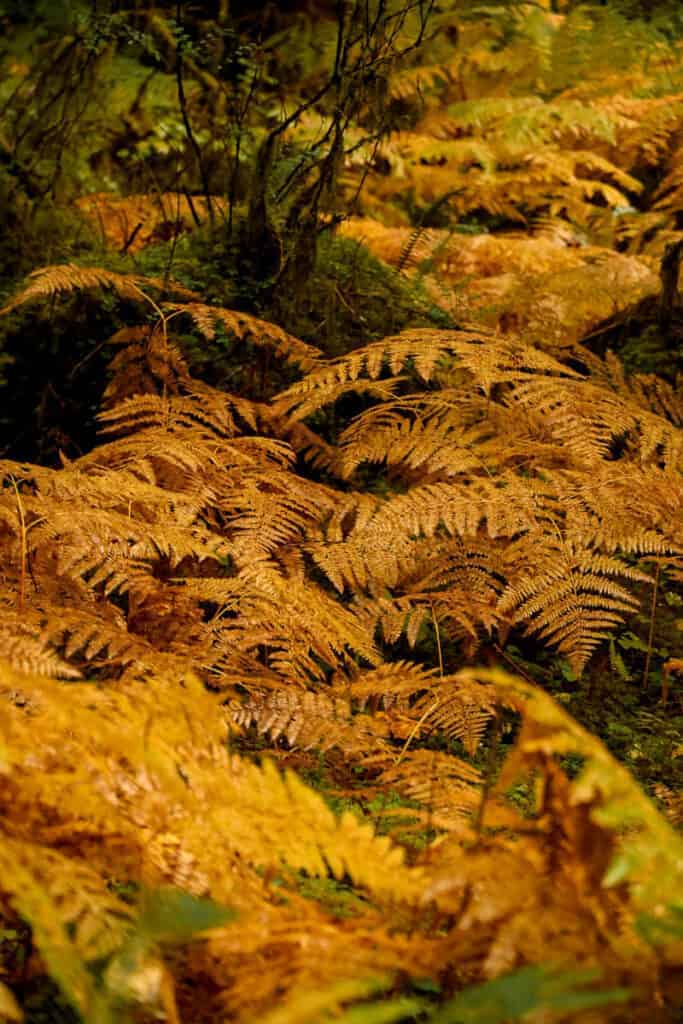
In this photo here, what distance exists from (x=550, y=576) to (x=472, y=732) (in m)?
0.53

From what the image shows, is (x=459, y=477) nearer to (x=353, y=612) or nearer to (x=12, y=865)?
(x=353, y=612)

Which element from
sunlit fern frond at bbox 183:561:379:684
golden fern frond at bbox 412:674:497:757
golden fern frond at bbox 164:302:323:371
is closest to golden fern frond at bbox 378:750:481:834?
golden fern frond at bbox 412:674:497:757

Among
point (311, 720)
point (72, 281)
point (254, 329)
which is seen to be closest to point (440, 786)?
point (311, 720)

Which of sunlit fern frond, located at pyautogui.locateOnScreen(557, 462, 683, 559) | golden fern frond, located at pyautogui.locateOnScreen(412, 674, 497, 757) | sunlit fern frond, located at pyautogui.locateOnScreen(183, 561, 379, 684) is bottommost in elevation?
golden fern frond, located at pyautogui.locateOnScreen(412, 674, 497, 757)

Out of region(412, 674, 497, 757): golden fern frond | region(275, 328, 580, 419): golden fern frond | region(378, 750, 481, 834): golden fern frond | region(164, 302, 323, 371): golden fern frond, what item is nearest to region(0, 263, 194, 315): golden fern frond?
region(164, 302, 323, 371): golden fern frond

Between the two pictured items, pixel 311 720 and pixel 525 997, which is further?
pixel 311 720

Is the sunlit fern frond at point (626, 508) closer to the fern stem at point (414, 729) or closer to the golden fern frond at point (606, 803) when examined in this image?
the fern stem at point (414, 729)

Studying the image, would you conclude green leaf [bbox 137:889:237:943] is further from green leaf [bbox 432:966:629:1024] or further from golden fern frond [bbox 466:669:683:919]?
golden fern frond [bbox 466:669:683:919]

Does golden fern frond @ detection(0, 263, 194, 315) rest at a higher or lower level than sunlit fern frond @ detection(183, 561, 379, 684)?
higher

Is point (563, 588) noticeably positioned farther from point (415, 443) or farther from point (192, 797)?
point (192, 797)

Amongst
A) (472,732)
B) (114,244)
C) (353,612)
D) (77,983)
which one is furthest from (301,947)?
(114,244)

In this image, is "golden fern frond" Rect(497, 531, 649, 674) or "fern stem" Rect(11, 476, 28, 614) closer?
"fern stem" Rect(11, 476, 28, 614)

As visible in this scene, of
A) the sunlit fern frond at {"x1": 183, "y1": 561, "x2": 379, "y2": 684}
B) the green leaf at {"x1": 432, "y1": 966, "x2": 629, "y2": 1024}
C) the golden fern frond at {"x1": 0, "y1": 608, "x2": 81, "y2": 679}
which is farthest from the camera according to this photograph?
the sunlit fern frond at {"x1": 183, "y1": 561, "x2": 379, "y2": 684}

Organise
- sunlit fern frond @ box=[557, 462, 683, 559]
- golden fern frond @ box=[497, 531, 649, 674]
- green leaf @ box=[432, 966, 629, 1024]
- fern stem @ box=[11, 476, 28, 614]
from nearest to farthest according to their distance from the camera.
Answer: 1. green leaf @ box=[432, 966, 629, 1024]
2. fern stem @ box=[11, 476, 28, 614]
3. golden fern frond @ box=[497, 531, 649, 674]
4. sunlit fern frond @ box=[557, 462, 683, 559]
